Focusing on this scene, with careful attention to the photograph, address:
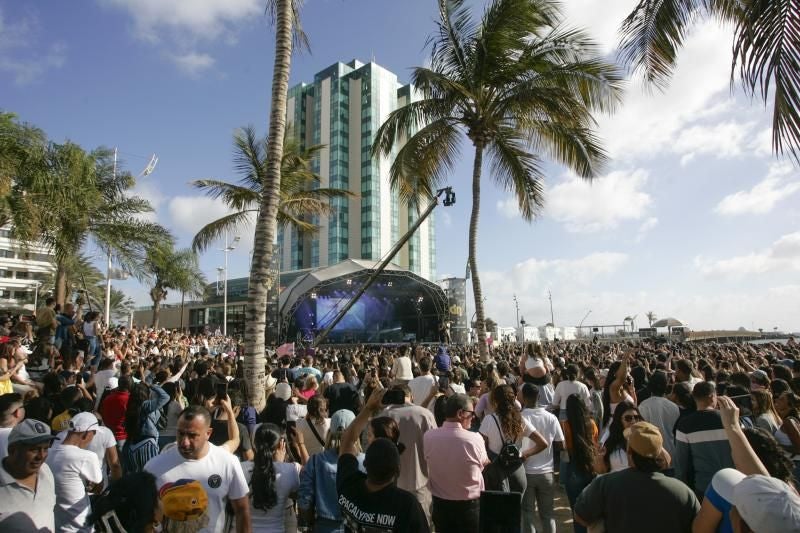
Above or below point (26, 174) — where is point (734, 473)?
below

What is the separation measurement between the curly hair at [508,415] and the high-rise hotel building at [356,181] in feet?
206

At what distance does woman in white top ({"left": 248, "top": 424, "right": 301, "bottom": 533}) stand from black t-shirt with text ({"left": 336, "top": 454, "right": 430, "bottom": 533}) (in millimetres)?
822

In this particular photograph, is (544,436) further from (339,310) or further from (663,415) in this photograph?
(339,310)

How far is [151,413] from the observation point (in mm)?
4836

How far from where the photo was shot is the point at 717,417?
3.91 metres

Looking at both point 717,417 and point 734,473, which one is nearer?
point 734,473

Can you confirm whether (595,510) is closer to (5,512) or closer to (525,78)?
(5,512)

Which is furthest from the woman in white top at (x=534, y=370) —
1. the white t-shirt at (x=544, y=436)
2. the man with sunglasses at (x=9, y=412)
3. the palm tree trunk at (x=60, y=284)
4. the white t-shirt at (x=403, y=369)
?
the palm tree trunk at (x=60, y=284)

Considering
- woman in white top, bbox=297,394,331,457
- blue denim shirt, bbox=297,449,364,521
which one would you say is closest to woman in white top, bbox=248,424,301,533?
blue denim shirt, bbox=297,449,364,521

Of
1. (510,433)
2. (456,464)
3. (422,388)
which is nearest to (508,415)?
(510,433)

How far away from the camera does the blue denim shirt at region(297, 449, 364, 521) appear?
3266 mm

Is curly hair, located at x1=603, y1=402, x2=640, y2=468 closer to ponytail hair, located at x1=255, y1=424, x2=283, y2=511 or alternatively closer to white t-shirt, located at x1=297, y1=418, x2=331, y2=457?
white t-shirt, located at x1=297, y1=418, x2=331, y2=457

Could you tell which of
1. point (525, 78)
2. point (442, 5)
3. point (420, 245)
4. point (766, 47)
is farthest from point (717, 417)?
point (420, 245)

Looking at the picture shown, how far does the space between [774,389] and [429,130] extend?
31.0 feet
